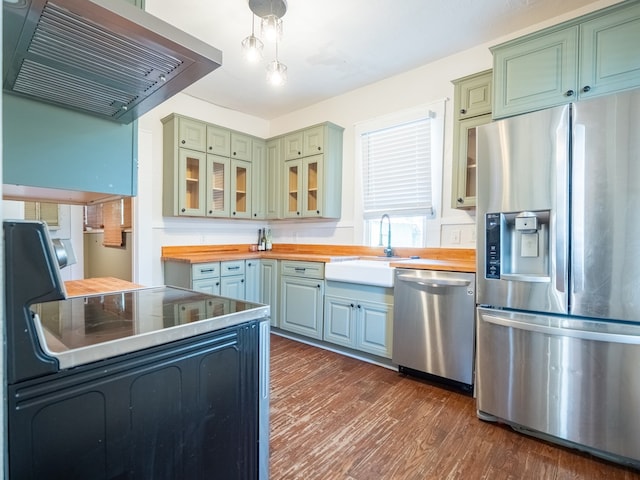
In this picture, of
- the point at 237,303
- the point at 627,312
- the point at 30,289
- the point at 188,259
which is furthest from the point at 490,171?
the point at 188,259

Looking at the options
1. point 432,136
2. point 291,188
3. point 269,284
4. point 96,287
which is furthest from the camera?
point 291,188

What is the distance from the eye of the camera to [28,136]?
1114 millimetres

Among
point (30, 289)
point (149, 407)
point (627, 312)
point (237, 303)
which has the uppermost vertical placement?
point (30, 289)

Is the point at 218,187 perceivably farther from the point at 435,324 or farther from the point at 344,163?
the point at 435,324

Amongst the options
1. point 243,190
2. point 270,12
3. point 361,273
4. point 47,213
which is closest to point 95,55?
point 270,12

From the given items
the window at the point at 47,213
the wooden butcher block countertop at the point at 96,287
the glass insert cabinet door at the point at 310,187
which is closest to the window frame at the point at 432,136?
the glass insert cabinet door at the point at 310,187

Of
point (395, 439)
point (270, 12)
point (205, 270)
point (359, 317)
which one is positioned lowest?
point (395, 439)

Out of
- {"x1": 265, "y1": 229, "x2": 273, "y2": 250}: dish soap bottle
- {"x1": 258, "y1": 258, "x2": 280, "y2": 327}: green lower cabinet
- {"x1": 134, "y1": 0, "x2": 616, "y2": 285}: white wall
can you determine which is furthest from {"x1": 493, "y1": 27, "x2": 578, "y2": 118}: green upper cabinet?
{"x1": 265, "y1": 229, "x2": 273, "y2": 250}: dish soap bottle

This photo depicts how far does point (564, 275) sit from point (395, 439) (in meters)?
1.24

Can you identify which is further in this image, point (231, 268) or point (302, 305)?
point (231, 268)

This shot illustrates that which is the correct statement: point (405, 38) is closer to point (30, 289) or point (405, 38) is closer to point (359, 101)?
point (359, 101)

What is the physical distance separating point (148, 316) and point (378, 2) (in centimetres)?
235

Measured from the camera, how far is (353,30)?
2496 mm


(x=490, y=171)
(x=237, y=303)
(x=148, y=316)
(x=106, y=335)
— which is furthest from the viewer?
(x=490, y=171)
